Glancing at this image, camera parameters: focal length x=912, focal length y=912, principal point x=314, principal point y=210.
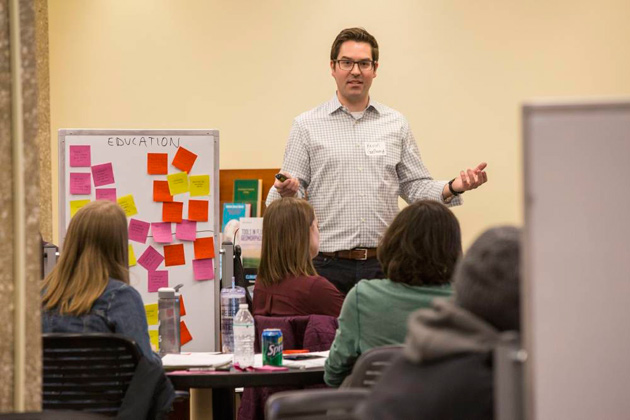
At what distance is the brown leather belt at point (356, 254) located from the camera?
4445 mm


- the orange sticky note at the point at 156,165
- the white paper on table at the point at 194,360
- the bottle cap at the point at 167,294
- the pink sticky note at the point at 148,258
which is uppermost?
the orange sticky note at the point at 156,165

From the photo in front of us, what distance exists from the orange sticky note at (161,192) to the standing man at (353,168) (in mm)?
488

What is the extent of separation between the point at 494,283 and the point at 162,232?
309 centimetres

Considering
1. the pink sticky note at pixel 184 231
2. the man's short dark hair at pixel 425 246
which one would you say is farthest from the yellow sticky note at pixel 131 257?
the man's short dark hair at pixel 425 246

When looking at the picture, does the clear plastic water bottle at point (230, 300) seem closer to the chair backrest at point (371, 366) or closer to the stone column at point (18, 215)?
the chair backrest at point (371, 366)

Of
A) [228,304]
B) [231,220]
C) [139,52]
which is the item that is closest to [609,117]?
[228,304]

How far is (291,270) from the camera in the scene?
3.67 metres

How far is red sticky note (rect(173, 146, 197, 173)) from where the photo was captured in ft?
14.3

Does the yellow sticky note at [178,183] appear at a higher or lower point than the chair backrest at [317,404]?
higher

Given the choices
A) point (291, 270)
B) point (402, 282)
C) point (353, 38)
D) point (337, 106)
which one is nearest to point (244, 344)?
point (291, 270)

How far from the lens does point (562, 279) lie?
4.18 ft

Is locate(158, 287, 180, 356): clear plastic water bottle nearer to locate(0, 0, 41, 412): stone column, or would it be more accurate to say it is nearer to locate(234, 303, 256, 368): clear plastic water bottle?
locate(234, 303, 256, 368): clear plastic water bottle

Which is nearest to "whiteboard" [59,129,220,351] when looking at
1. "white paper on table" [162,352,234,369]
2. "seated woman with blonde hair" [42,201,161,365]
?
"white paper on table" [162,352,234,369]

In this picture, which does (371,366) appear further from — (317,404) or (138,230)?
(138,230)
